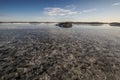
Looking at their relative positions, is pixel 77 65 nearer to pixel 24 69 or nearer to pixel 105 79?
pixel 105 79

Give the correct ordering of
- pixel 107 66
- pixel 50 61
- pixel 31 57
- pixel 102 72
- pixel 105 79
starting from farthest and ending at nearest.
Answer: pixel 31 57, pixel 50 61, pixel 107 66, pixel 102 72, pixel 105 79

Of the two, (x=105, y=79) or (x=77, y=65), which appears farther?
(x=77, y=65)

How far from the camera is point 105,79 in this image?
795 cm

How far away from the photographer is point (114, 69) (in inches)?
376

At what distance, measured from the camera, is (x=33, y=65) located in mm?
10242

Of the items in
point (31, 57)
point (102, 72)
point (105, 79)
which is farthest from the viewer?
point (31, 57)

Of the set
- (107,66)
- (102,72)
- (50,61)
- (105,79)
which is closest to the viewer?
(105,79)

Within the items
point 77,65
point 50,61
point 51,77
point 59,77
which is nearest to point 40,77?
point 51,77

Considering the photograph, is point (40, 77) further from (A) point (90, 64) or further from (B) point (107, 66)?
(B) point (107, 66)

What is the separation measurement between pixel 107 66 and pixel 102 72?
1.59 m

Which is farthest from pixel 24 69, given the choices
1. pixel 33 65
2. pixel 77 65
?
pixel 77 65

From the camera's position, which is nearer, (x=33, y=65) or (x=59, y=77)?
(x=59, y=77)

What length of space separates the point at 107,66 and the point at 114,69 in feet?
2.46

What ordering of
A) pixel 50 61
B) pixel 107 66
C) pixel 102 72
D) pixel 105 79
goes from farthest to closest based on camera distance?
pixel 50 61 < pixel 107 66 < pixel 102 72 < pixel 105 79
